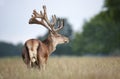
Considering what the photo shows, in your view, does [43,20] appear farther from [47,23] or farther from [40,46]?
[40,46]

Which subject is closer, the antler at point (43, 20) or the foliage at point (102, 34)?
the antler at point (43, 20)

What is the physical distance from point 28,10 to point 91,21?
37.5 m

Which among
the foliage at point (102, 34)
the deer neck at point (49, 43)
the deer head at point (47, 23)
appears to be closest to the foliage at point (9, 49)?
the foliage at point (102, 34)

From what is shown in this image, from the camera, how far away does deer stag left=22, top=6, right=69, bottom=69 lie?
8.77 metres

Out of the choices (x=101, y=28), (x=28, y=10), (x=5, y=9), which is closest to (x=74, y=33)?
(x=101, y=28)

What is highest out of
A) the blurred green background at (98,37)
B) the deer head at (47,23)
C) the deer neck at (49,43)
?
the deer head at (47,23)

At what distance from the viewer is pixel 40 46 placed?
9.04m

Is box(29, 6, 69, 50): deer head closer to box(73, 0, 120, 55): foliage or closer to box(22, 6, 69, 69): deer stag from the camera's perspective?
box(22, 6, 69, 69): deer stag

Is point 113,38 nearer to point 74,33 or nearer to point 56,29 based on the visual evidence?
point 74,33

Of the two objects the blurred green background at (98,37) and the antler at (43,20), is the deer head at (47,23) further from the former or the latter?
the blurred green background at (98,37)

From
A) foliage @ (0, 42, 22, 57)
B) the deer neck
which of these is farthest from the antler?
foliage @ (0, 42, 22, 57)

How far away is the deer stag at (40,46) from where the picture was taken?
28.8 feet

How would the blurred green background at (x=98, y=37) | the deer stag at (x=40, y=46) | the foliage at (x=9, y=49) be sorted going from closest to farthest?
the deer stag at (x=40, y=46), the foliage at (x=9, y=49), the blurred green background at (x=98, y=37)

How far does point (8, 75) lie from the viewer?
28.4 ft
